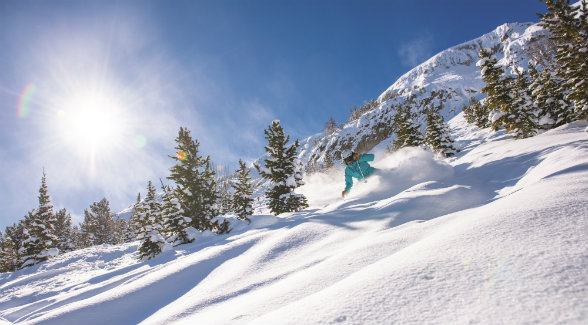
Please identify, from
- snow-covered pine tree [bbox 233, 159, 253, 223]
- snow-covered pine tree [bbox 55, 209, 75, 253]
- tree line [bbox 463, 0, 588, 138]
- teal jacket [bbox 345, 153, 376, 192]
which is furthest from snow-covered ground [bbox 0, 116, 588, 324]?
snow-covered pine tree [bbox 55, 209, 75, 253]

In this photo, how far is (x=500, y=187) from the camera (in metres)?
5.65

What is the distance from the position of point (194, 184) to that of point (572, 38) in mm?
28022

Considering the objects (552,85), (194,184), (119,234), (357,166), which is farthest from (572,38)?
(119,234)

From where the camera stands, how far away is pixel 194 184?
683 inches

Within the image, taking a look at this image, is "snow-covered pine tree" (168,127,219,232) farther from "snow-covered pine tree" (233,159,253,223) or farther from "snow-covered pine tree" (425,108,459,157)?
"snow-covered pine tree" (425,108,459,157)

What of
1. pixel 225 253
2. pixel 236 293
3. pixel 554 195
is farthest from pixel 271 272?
pixel 554 195

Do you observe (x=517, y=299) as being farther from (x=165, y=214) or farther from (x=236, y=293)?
(x=165, y=214)

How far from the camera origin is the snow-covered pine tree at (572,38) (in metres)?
15.9

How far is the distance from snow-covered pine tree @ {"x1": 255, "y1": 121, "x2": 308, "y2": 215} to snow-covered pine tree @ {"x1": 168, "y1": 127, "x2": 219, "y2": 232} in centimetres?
395

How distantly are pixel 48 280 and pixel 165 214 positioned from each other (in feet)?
22.4

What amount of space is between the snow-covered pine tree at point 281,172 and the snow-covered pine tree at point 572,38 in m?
19.8

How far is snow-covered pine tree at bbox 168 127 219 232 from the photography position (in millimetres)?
16906

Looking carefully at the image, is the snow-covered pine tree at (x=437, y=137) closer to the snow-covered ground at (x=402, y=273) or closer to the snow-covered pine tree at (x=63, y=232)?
the snow-covered ground at (x=402, y=273)

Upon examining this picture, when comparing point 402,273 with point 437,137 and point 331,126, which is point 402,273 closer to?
point 437,137
